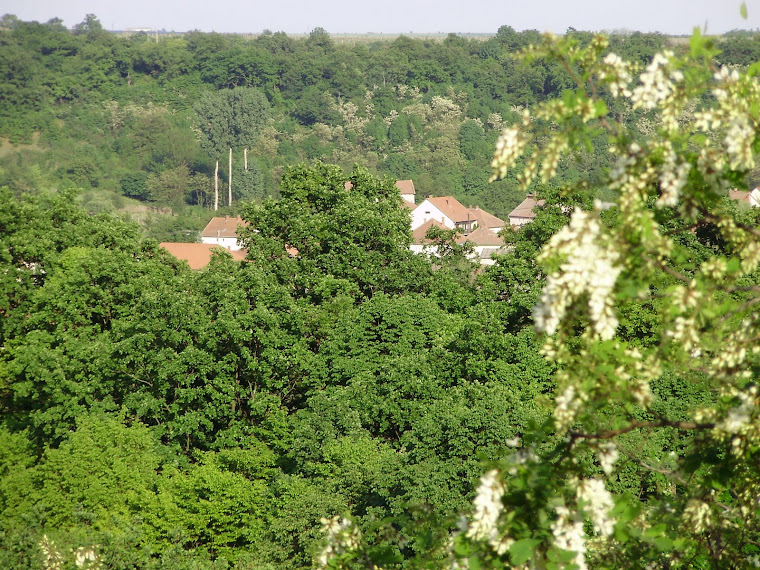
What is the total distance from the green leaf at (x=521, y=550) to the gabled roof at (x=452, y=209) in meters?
89.7

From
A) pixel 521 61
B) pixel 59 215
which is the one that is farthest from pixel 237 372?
pixel 521 61

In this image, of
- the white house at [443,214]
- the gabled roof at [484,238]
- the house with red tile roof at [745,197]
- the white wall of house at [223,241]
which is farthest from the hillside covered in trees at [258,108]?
the house with red tile roof at [745,197]

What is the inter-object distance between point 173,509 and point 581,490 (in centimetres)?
1803

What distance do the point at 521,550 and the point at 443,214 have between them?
3561 inches

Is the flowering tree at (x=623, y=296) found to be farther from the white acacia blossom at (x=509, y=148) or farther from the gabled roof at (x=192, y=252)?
the gabled roof at (x=192, y=252)

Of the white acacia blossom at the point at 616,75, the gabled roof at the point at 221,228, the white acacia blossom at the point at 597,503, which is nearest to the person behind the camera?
the white acacia blossom at the point at 597,503

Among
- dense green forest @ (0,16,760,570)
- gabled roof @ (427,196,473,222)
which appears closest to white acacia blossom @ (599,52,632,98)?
dense green forest @ (0,16,760,570)

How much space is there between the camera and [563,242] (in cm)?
453

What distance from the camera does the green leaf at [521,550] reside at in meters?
4.52

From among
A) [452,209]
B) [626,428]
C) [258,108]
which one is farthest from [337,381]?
[258,108]

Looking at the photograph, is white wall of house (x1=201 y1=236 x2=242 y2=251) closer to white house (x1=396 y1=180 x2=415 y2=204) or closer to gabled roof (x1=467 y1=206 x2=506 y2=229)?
white house (x1=396 y1=180 x2=415 y2=204)

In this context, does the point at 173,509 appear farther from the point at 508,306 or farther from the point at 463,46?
the point at 463,46

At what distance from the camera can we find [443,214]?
3711 inches

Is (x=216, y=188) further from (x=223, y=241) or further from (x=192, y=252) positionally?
(x=192, y=252)
